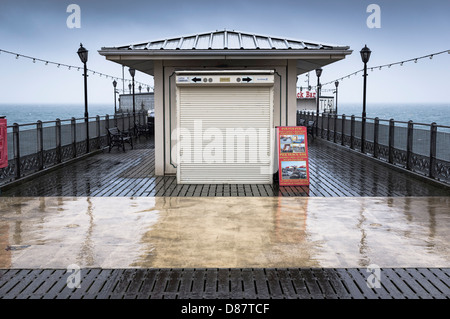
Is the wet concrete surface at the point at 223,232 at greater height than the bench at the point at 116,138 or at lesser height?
lesser

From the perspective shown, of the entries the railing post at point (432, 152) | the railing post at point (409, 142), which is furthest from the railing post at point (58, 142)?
the railing post at point (432, 152)

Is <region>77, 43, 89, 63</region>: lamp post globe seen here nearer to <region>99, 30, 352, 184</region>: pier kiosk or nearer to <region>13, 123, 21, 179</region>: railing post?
<region>99, 30, 352, 184</region>: pier kiosk

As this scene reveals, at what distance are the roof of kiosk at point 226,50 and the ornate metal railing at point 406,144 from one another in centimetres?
315

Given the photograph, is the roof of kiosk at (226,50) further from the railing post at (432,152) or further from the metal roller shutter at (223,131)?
the railing post at (432,152)

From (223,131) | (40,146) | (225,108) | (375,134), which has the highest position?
(225,108)

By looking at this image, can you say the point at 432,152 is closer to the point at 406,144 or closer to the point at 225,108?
the point at 406,144

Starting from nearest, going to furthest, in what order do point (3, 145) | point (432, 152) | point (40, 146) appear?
point (3, 145) → point (432, 152) → point (40, 146)

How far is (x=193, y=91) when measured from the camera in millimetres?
11969

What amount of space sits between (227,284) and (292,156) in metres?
6.96

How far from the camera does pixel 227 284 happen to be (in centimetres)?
535

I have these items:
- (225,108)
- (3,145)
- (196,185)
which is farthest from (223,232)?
(3,145)

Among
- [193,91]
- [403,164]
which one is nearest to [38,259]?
[193,91]

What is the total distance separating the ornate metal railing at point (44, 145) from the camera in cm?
1175

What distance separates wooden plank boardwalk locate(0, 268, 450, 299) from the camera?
5043 millimetres
